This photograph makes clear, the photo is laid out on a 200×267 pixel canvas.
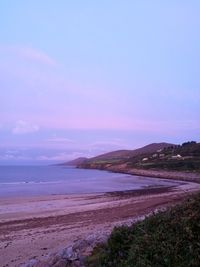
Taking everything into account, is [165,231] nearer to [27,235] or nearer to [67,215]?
[27,235]

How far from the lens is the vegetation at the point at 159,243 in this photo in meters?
6.29

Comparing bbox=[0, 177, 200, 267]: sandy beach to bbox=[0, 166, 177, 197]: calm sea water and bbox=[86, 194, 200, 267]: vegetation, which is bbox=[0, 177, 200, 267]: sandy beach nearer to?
bbox=[86, 194, 200, 267]: vegetation

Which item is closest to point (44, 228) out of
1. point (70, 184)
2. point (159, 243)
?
point (159, 243)

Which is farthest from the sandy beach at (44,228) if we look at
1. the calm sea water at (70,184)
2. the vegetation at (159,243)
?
the calm sea water at (70,184)

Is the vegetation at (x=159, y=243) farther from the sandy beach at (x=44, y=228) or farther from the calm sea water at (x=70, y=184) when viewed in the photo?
the calm sea water at (x=70, y=184)

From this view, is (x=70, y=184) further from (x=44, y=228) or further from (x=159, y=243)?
(x=159, y=243)

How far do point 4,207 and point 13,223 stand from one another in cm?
908

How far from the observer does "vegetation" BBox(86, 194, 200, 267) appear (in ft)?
20.6

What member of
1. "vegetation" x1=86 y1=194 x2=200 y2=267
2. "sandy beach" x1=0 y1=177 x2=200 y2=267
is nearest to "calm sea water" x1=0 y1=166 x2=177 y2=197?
"sandy beach" x1=0 y1=177 x2=200 y2=267

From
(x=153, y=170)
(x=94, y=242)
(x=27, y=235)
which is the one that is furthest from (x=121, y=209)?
(x=153, y=170)

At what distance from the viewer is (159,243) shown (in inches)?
265

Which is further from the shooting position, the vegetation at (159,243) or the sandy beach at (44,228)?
the sandy beach at (44,228)

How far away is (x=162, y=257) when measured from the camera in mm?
6387

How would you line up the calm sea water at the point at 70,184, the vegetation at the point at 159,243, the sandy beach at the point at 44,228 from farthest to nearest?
the calm sea water at the point at 70,184 → the sandy beach at the point at 44,228 → the vegetation at the point at 159,243
